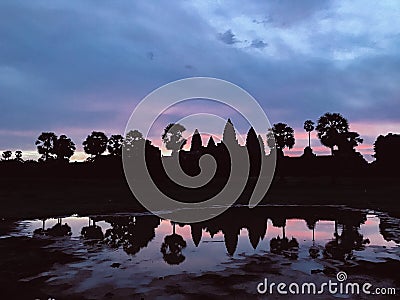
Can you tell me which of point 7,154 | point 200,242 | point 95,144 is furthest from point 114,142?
point 200,242

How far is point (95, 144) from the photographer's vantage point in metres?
118

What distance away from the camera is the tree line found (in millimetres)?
86125

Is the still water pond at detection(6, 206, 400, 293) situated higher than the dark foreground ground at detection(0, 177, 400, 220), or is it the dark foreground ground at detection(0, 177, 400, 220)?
the dark foreground ground at detection(0, 177, 400, 220)

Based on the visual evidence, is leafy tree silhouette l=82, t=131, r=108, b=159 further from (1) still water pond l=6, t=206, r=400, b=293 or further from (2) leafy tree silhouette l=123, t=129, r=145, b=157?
(1) still water pond l=6, t=206, r=400, b=293

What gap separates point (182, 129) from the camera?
119 metres

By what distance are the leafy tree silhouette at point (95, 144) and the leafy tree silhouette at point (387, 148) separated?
76.0 m

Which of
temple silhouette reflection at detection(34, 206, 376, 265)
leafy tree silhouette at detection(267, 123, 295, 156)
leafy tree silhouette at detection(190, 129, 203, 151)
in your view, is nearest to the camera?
temple silhouette reflection at detection(34, 206, 376, 265)

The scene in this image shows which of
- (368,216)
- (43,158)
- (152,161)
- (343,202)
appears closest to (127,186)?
(152,161)

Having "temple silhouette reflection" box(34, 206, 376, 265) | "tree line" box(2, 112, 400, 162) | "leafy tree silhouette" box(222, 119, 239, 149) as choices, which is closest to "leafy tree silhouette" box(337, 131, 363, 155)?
"tree line" box(2, 112, 400, 162)

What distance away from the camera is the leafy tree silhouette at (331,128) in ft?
278

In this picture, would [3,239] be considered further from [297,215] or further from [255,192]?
[255,192]

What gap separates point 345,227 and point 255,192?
34647 mm

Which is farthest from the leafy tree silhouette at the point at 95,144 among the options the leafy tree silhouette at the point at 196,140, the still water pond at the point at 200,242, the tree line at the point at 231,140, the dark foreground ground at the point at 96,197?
the still water pond at the point at 200,242

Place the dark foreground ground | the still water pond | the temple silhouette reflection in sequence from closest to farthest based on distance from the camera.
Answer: the still water pond
the temple silhouette reflection
the dark foreground ground
